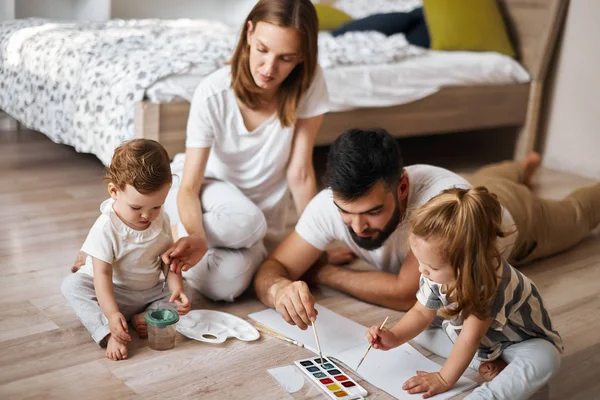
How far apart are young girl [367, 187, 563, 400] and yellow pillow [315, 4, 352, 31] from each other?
2.60m

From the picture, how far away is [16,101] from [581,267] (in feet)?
7.60

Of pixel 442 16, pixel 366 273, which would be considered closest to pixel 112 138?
pixel 366 273

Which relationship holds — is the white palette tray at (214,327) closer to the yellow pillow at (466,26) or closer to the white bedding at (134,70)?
the white bedding at (134,70)

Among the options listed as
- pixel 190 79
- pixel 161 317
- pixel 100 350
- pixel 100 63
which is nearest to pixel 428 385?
pixel 161 317

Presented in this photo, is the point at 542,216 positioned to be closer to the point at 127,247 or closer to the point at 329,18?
the point at 127,247

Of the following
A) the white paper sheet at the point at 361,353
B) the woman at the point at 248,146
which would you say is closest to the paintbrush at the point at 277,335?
the white paper sheet at the point at 361,353

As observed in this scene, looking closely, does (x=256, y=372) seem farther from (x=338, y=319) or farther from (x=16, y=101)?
(x=16, y=101)

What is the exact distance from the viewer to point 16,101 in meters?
3.07

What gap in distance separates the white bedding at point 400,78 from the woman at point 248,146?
40 centimetres

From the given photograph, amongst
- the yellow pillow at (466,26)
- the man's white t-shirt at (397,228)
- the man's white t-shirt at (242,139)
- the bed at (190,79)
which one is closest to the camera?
the man's white t-shirt at (397,228)

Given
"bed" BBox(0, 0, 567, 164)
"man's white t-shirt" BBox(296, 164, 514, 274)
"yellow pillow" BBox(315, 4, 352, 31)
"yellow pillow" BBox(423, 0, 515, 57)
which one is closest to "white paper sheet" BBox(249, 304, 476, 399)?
"man's white t-shirt" BBox(296, 164, 514, 274)

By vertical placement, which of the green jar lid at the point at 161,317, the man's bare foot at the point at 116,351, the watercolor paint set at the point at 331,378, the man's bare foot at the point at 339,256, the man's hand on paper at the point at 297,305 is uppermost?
the man's hand on paper at the point at 297,305

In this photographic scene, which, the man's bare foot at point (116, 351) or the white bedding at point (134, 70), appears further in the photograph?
the white bedding at point (134, 70)

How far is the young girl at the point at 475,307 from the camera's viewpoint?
4.15 feet
